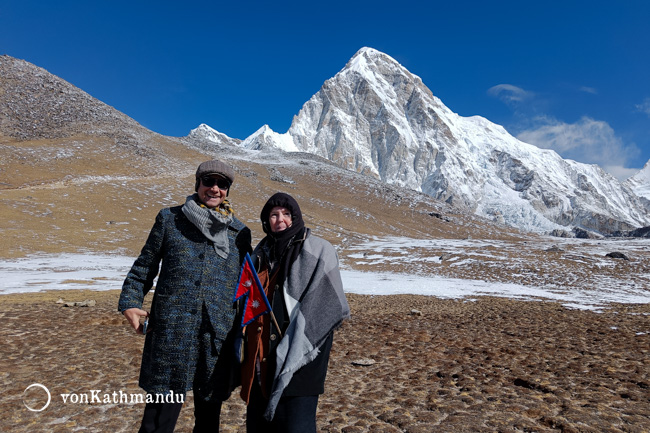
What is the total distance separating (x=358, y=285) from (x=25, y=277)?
18635mm

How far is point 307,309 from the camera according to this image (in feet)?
9.27

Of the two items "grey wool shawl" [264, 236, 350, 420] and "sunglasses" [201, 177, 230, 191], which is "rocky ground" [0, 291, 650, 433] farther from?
"sunglasses" [201, 177, 230, 191]

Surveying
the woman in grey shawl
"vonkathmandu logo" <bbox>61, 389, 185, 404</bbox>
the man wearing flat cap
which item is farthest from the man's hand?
"vonkathmandu logo" <bbox>61, 389, 185, 404</bbox>

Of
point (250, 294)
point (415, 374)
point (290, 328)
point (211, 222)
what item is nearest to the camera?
point (290, 328)

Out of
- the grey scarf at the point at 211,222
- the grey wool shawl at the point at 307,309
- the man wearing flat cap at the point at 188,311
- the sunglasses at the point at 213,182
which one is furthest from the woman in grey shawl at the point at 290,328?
the sunglasses at the point at 213,182

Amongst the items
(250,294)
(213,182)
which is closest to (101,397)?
(250,294)

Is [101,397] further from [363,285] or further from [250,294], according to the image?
[363,285]

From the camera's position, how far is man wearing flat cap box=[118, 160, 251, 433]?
3.00 m

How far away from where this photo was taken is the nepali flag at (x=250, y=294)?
9.48ft

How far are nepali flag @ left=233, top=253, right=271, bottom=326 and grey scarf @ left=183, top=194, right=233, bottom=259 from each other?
26 centimetres

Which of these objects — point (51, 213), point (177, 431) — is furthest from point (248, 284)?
point (51, 213)

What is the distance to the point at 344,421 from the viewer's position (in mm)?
4668

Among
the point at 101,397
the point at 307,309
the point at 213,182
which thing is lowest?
the point at 101,397

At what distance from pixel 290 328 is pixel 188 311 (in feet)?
2.99
